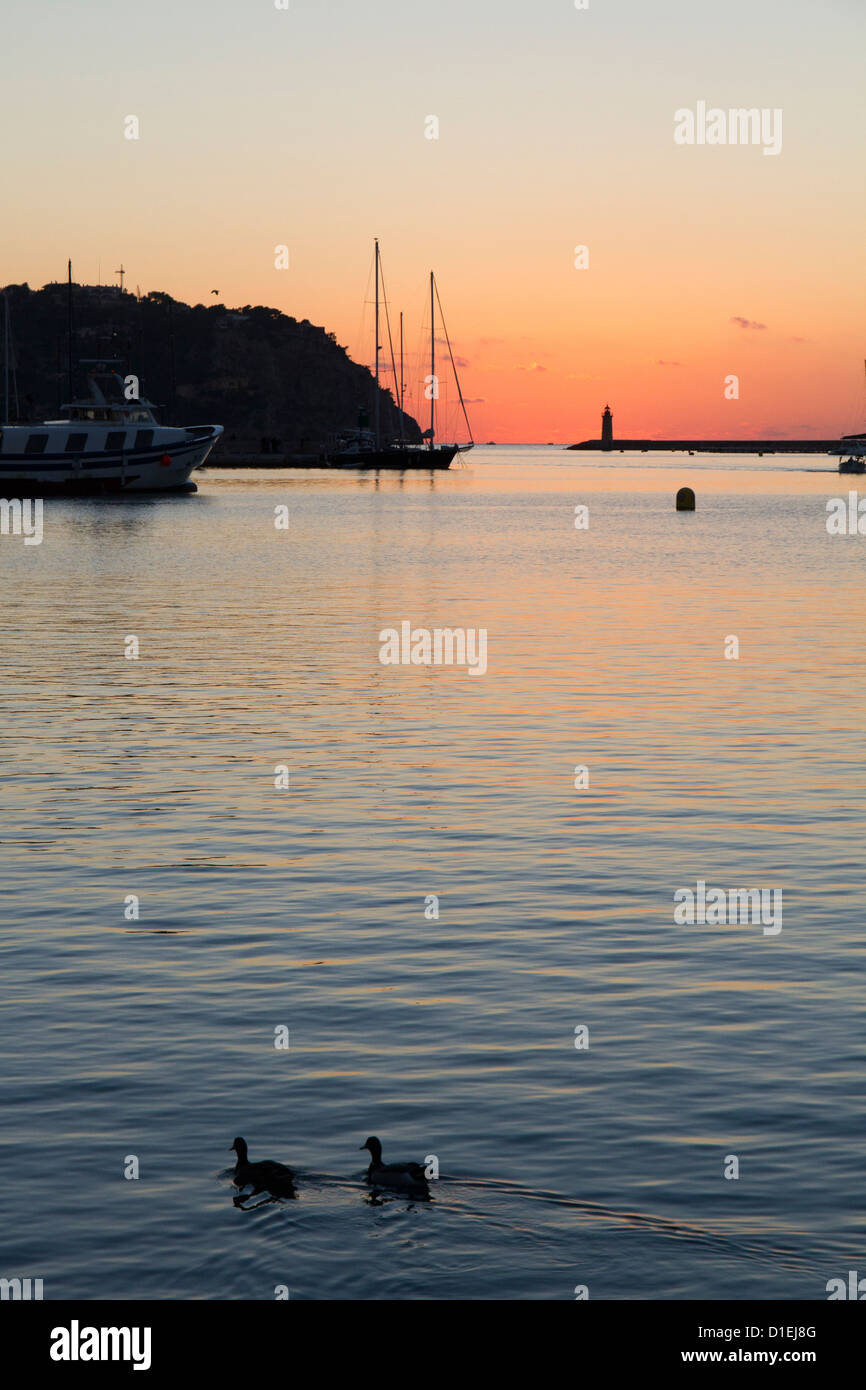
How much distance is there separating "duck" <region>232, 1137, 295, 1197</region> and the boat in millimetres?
105947

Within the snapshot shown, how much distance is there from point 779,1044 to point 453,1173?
3539mm

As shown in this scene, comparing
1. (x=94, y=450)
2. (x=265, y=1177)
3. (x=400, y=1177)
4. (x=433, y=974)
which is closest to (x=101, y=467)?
(x=94, y=450)

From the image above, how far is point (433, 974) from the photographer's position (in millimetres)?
14688

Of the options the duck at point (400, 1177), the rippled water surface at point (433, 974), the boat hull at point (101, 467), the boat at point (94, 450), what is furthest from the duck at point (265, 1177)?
the boat hull at point (101, 467)

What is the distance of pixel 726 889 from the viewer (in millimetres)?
17406

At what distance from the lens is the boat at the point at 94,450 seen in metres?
115

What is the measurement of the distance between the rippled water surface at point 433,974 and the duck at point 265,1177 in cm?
12

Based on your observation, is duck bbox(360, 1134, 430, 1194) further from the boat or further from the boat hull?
the boat hull

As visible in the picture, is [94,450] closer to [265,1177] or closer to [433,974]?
[433,974]

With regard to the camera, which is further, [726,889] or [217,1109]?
[726,889]

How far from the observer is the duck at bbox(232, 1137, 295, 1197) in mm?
9938

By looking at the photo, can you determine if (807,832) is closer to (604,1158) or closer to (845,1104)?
(845,1104)
